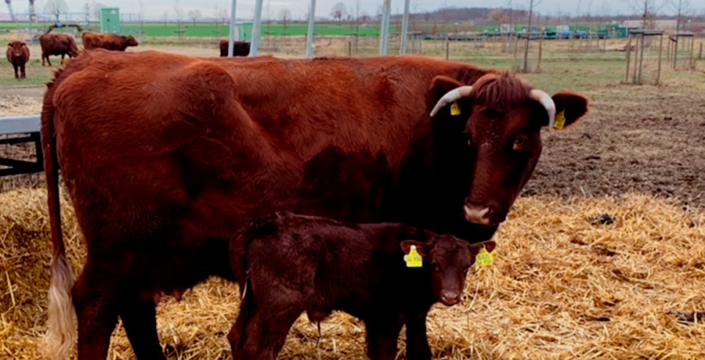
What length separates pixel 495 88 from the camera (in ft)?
14.0

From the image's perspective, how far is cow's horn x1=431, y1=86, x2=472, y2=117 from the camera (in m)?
4.31

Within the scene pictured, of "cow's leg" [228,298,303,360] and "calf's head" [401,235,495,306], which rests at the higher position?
"calf's head" [401,235,495,306]

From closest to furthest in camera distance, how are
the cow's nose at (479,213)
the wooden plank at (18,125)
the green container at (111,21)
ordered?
the cow's nose at (479,213)
the wooden plank at (18,125)
the green container at (111,21)

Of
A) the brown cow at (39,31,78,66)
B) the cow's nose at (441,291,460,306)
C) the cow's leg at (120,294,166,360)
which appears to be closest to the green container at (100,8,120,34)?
the brown cow at (39,31,78,66)

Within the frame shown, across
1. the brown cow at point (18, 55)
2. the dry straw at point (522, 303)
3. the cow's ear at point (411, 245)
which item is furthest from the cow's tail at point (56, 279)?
the brown cow at point (18, 55)

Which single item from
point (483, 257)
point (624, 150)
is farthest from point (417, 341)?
point (624, 150)

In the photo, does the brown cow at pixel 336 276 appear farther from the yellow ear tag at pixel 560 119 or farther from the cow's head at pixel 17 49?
the cow's head at pixel 17 49

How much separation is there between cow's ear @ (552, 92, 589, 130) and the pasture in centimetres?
148

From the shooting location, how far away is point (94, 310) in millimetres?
3906

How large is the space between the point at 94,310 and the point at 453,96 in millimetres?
2262

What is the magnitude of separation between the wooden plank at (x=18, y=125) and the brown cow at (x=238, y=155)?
159cm

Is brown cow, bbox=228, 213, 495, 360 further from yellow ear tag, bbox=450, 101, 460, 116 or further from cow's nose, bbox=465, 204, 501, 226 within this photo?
yellow ear tag, bbox=450, 101, 460, 116

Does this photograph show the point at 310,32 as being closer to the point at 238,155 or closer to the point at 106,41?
the point at 238,155

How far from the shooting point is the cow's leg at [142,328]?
172 inches
